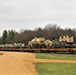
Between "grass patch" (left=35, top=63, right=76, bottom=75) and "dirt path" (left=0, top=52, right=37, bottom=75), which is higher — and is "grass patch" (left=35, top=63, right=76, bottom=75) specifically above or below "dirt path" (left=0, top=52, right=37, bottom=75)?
below

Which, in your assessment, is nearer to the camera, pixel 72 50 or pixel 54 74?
pixel 54 74

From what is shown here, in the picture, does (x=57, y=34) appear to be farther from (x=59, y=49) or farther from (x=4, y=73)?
(x=4, y=73)

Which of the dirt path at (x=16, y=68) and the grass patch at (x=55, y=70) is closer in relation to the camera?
the dirt path at (x=16, y=68)

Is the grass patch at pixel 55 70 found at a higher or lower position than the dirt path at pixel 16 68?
lower

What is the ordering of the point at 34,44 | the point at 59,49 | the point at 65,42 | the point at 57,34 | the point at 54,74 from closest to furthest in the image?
1. the point at 54,74
2. the point at 59,49
3. the point at 65,42
4. the point at 34,44
5. the point at 57,34

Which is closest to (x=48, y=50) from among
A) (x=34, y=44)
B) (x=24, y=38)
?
(x=34, y=44)

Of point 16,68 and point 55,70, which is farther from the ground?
point 16,68

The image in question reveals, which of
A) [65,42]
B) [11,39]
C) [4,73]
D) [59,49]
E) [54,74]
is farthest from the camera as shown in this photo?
[11,39]

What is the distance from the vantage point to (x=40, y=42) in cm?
9931

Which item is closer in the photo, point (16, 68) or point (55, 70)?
point (16, 68)

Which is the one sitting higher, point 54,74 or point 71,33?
point 71,33

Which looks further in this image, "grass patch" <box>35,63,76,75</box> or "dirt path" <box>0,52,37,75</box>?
"grass patch" <box>35,63,76,75</box>

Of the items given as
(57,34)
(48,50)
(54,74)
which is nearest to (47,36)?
(57,34)

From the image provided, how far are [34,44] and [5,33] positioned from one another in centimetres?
9837
